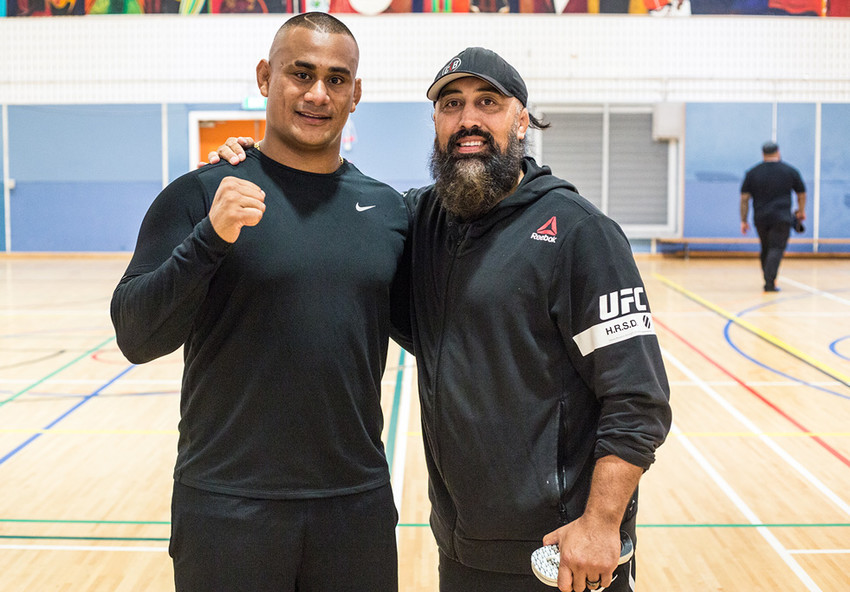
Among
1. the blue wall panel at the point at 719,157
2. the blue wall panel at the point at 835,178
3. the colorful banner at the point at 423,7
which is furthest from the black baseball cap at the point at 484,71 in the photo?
the blue wall panel at the point at 835,178

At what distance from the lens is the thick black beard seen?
2236 millimetres

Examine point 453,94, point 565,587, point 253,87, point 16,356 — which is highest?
point 253,87

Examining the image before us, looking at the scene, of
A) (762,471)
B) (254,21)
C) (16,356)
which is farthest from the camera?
(254,21)

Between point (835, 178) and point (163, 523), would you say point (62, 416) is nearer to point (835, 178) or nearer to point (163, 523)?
point (163, 523)

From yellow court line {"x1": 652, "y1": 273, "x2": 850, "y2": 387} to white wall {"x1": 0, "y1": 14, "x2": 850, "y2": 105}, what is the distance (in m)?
4.07

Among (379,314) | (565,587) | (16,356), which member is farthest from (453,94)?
(16,356)

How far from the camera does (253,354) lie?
82.0 inches

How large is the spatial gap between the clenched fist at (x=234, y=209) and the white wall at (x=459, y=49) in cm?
1289

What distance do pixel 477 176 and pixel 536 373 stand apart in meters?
0.51

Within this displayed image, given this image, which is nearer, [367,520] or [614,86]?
[367,520]

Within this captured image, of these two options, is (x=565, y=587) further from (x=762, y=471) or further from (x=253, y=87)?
(x=253, y=87)

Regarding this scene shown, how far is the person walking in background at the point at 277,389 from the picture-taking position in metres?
2.04

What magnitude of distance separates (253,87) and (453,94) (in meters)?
13.6

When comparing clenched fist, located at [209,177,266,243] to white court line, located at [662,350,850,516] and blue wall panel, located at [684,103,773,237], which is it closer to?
white court line, located at [662,350,850,516]
